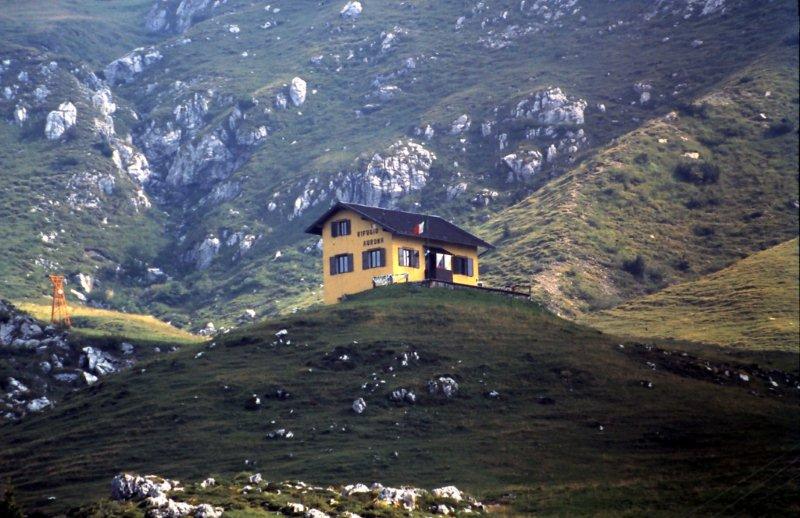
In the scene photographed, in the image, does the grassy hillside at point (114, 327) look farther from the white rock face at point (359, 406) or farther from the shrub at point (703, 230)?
the shrub at point (703, 230)

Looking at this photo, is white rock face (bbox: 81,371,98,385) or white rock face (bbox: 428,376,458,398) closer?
white rock face (bbox: 428,376,458,398)

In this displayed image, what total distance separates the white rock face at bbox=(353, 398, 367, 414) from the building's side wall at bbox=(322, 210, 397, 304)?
33.2 meters

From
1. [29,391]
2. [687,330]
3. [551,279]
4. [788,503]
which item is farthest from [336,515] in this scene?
[551,279]

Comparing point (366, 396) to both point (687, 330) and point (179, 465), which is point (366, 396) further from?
point (687, 330)

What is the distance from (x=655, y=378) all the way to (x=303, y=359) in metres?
29.4

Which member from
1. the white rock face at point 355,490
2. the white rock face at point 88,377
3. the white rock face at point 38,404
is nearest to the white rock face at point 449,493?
the white rock face at point 355,490

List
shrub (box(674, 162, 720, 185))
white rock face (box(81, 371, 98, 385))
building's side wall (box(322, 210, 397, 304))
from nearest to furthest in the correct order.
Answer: white rock face (box(81, 371, 98, 385)) → building's side wall (box(322, 210, 397, 304)) → shrub (box(674, 162, 720, 185))

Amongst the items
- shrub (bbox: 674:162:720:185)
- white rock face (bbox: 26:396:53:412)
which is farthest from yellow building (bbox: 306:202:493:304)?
shrub (bbox: 674:162:720:185)

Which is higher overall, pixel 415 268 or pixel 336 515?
pixel 415 268

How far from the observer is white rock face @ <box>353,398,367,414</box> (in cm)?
8844

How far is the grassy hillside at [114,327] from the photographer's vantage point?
429ft

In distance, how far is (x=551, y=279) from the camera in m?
165

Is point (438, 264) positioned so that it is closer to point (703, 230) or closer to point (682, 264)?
point (682, 264)

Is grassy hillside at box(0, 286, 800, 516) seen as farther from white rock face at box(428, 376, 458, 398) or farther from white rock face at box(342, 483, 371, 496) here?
white rock face at box(342, 483, 371, 496)
